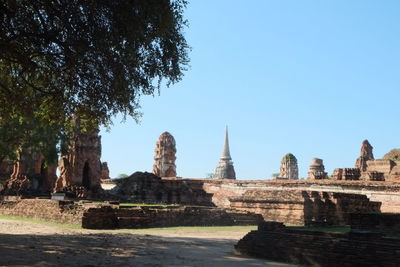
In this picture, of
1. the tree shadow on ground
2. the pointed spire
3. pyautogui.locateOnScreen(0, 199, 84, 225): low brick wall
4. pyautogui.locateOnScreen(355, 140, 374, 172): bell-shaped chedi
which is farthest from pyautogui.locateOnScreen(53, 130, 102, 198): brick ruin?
the pointed spire

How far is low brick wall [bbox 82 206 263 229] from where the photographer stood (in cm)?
1706

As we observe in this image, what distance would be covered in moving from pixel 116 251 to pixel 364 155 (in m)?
37.0

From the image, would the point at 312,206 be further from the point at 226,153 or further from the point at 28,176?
the point at 226,153

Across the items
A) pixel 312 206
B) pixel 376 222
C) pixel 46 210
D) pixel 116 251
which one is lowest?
pixel 116 251

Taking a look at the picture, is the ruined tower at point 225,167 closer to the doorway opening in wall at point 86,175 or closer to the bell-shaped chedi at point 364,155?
the bell-shaped chedi at point 364,155

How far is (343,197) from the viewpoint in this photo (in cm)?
2020

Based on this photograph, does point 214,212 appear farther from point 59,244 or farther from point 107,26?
point 107,26

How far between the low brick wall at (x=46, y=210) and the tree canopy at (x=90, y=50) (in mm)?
7501

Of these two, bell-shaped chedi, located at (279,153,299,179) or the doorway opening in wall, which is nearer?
the doorway opening in wall

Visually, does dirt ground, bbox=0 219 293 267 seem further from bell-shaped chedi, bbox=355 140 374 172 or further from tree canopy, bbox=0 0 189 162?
bell-shaped chedi, bbox=355 140 374 172

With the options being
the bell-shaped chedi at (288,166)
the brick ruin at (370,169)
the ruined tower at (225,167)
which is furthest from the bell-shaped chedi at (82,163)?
the ruined tower at (225,167)

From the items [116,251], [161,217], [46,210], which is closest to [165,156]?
[46,210]

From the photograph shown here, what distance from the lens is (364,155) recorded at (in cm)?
4403

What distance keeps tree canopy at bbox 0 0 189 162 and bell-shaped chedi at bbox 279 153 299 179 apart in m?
35.9
